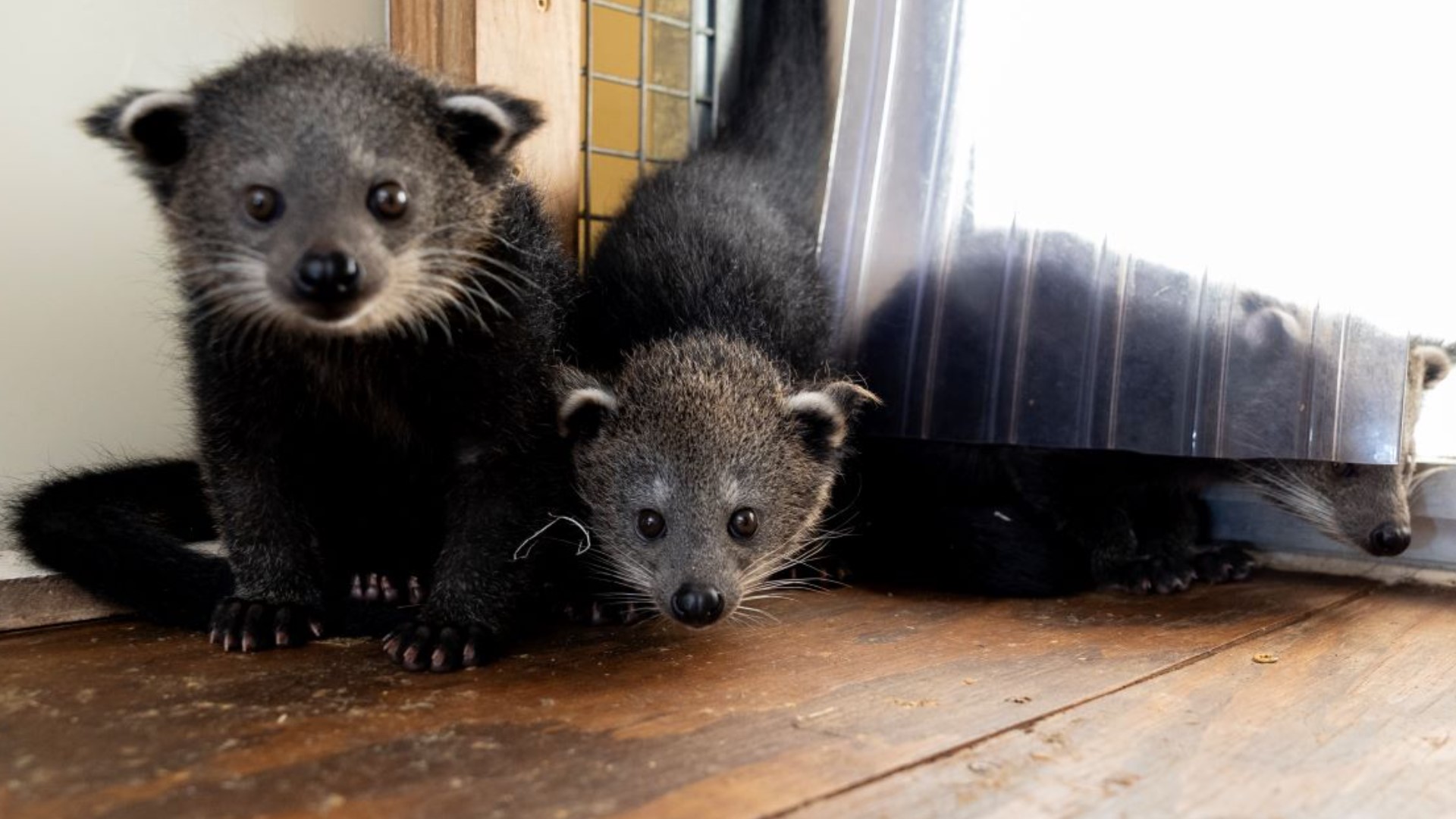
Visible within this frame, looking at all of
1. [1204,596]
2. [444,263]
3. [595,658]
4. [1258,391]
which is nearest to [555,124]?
[444,263]

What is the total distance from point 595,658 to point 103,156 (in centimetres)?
176

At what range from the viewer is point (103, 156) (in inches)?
115

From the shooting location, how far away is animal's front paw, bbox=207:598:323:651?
2.34 meters

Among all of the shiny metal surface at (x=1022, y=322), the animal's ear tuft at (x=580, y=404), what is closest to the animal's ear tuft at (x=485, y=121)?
the animal's ear tuft at (x=580, y=404)

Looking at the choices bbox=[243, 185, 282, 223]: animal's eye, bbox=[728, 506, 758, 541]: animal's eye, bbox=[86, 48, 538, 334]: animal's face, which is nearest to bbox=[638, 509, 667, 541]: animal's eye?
bbox=[728, 506, 758, 541]: animal's eye

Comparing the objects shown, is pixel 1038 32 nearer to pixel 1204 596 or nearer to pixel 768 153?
pixel 768 153

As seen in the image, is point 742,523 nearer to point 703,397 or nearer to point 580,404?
point 703,397

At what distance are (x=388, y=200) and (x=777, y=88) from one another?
1922mm

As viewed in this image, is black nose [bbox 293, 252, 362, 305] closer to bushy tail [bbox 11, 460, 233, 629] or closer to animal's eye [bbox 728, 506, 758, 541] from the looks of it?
bushy tail [bbox 11, 460, 233, 629]

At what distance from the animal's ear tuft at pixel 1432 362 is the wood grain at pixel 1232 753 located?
3.62 feet

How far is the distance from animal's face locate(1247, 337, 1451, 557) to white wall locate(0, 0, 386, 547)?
2776mm

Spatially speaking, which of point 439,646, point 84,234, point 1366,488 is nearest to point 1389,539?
point 1366,488

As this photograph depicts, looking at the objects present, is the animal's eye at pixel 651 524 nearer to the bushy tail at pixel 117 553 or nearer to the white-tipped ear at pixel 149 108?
the bushy tail at pixel 117 553

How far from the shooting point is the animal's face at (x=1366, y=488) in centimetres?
315
